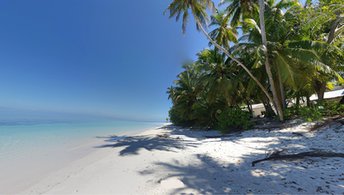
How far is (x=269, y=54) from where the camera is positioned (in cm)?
960

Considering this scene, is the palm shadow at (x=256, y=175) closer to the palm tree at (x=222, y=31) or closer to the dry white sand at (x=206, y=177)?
the dry white sand at (x=206, y=177)

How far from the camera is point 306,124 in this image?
833cm

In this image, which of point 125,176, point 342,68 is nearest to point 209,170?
point 125,176

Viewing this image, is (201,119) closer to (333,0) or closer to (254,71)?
(254,71)

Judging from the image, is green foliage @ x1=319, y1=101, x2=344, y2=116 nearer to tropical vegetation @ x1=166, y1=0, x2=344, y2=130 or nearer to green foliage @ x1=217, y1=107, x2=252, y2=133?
tropical vegetation @ x1=166, y1=0, x2=344, y2=130

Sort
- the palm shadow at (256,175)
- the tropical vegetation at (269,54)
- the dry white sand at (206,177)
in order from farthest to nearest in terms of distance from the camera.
Answer: the tropical vegetation at (269,54)
the dry white sand at (206,177)
the palm shadow at (256,175)

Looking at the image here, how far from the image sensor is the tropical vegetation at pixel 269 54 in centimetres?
846

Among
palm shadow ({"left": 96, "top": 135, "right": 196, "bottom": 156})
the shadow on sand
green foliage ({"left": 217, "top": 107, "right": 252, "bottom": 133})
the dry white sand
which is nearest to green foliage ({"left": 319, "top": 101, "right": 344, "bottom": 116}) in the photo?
green foliage ({"left": 217, "top": 107, "right": 252, "bottom": 133})

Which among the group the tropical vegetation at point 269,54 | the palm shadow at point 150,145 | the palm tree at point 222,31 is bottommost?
the palm shadow at point 150,145

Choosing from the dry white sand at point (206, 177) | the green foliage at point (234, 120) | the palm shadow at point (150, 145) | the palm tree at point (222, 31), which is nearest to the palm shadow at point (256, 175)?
the dry white sand at point (206, 177)

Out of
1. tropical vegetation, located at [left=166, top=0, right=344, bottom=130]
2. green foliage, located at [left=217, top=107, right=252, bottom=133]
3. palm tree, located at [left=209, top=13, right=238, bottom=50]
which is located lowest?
green foliage, located at [left=217, top=107, right=252, bottom=133]

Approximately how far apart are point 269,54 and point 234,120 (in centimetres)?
457

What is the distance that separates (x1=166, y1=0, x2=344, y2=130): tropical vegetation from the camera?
8.46 metres

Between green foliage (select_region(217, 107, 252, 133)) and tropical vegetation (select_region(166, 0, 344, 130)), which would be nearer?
tropical vegetation (select_region(166, 0, 344, 130))
